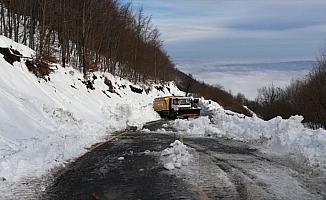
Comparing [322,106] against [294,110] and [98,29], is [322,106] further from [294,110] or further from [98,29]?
[98,29]

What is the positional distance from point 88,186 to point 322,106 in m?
46.2

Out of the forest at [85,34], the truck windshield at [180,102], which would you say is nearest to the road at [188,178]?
the forest at [85,34]

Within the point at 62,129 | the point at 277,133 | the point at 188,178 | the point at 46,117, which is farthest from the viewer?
the point at 46,117

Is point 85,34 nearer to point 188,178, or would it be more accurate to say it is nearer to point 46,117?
point 46,117

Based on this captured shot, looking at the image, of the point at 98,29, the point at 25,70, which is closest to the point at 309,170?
the point at 25,70

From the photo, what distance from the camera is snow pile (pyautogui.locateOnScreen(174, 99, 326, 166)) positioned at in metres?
14.8

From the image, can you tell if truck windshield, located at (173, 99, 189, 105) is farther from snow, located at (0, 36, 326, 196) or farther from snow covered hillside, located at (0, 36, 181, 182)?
snow, located at (0, 36, 326, 196)

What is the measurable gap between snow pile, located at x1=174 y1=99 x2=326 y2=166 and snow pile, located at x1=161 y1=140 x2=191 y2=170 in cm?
327

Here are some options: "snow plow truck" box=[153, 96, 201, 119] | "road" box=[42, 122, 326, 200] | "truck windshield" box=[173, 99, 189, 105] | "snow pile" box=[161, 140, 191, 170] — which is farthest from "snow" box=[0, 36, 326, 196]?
"truck windshield" box=[173, 99, 189, 105]

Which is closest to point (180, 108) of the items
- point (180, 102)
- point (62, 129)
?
point (180, 102)

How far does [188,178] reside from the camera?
10703 mm

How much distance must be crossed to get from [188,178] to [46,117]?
13572mm

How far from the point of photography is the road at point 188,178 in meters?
9.15

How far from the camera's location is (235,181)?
34.5 feet
